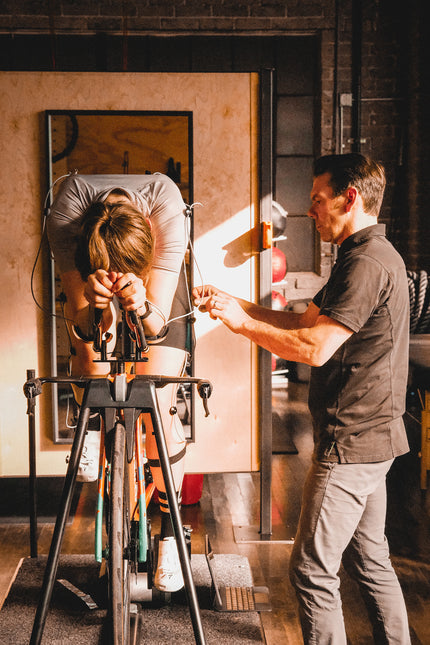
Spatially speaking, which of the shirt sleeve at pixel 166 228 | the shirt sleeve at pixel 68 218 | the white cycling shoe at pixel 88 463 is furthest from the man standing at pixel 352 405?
the white cycling shoe at pixel 88 463

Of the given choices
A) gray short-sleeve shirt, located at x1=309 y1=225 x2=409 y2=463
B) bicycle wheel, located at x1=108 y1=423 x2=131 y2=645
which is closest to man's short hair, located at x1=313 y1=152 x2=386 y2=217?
gray short-sleeve shirt, located at x1=309 y1=225 x2=409 y2=463

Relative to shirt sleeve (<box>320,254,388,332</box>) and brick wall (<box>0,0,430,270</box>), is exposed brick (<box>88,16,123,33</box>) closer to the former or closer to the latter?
brick wall (<box>0,0,430,270</box>)

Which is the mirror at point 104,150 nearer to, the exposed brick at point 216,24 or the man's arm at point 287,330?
the man's arm at point 287,330

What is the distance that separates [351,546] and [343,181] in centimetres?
102

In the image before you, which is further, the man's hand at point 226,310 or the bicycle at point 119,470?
the man's hand at point 226,310

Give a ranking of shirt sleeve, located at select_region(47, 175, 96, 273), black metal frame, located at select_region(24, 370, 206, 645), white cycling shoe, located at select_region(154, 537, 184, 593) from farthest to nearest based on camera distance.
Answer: white cycling shoe, located at select_region(154, 537, 184, 593), shirt sleeve, located at select_region(47, 175, 96, 273), black metal frame, located at select_region(24, 370, 206, 645)

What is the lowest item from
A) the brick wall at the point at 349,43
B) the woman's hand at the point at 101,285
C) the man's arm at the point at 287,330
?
the man's arm at the point at 287,330

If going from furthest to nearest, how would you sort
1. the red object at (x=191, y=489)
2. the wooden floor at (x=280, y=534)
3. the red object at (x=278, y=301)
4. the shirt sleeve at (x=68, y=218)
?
the red object at (x=278, y=301)
the red object at (x=191, y=489)
the wooden floor at (x=280, y=534)
the shirt sleeve at (x=68, y=218)

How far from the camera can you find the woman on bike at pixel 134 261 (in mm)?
1729

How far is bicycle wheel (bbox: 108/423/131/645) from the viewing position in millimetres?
1445

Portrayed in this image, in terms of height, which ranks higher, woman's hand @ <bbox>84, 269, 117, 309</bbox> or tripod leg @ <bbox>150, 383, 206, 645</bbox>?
woman's hand @ <bbox>84, 269, 117, 309</bbox>

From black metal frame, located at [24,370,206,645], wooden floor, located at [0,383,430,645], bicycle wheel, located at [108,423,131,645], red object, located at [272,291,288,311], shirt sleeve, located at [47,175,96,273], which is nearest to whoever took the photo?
bicycle wheel, located at [108,423,131,645]

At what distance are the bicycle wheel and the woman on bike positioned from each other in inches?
14.9

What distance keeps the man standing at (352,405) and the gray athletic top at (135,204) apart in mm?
451
